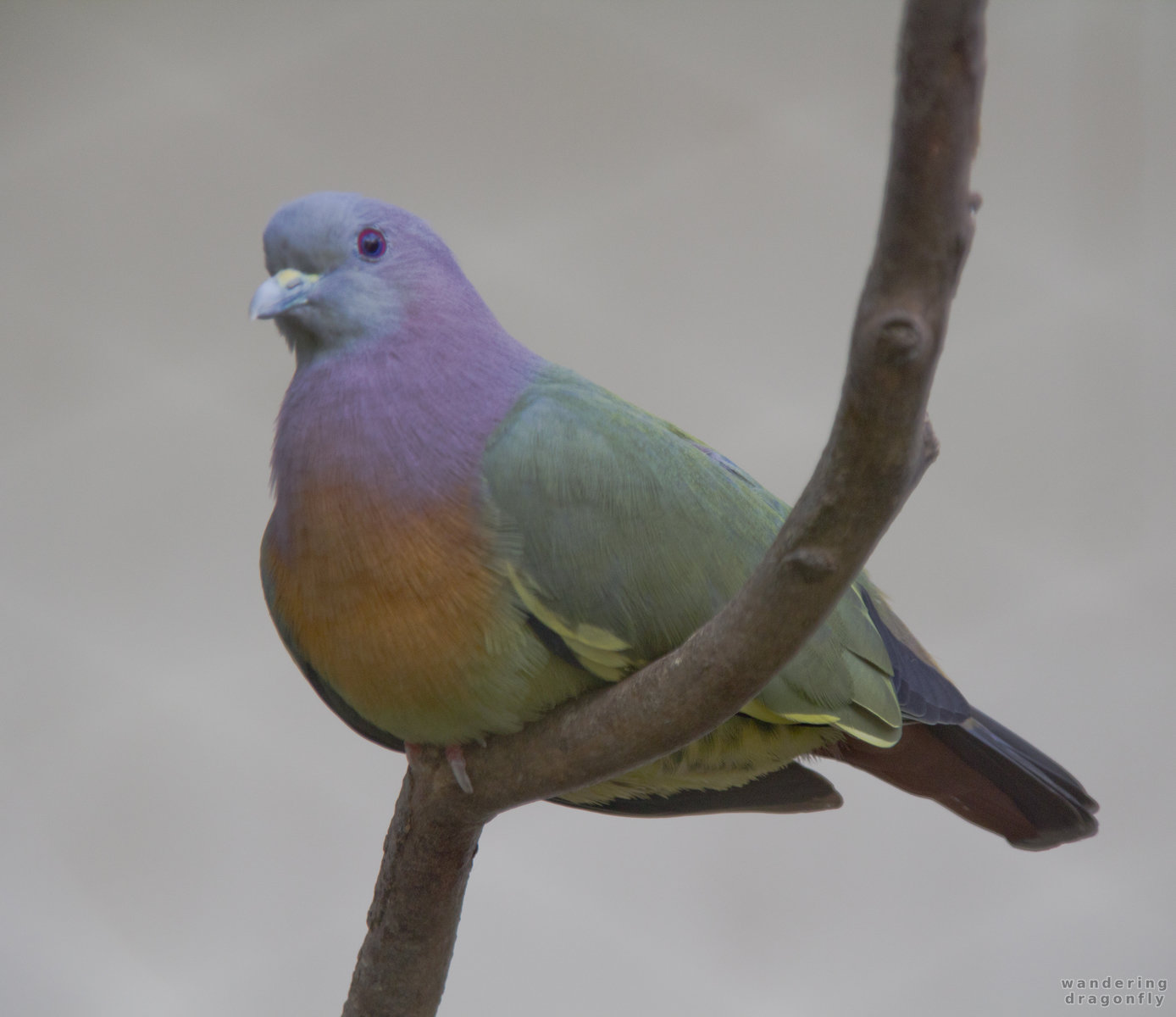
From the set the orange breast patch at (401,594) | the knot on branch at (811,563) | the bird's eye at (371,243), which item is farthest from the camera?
the bird's eye at (371,243)

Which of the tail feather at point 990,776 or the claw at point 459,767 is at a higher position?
the tail feather at point 990,776

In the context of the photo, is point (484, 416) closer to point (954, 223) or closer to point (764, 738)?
point (764, 738)

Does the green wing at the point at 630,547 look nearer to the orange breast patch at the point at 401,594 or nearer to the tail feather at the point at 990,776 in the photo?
the orange breast patch at the point at 401,594

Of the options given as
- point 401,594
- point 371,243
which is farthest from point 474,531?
point 371,243

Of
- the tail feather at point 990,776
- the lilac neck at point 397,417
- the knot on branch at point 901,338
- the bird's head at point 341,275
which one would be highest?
the bird's head at point 341,275

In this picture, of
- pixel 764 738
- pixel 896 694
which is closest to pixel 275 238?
pixel 764 738

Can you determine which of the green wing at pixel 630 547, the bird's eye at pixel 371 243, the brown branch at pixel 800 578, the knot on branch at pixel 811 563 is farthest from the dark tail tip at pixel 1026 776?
the bird's eye at pixel 371 243

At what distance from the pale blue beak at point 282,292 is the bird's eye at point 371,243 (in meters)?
0.08

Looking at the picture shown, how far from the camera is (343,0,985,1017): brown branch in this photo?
868 millimetres

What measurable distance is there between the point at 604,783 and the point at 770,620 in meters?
0.67

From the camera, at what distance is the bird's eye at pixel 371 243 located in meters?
1.58

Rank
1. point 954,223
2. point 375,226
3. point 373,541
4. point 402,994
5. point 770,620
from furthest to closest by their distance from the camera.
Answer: point 402,994
point 375,226
point 373,541
point 770,620
point 954,223

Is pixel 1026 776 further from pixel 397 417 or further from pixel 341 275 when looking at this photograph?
pixel 341 275

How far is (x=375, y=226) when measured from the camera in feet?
5.23
